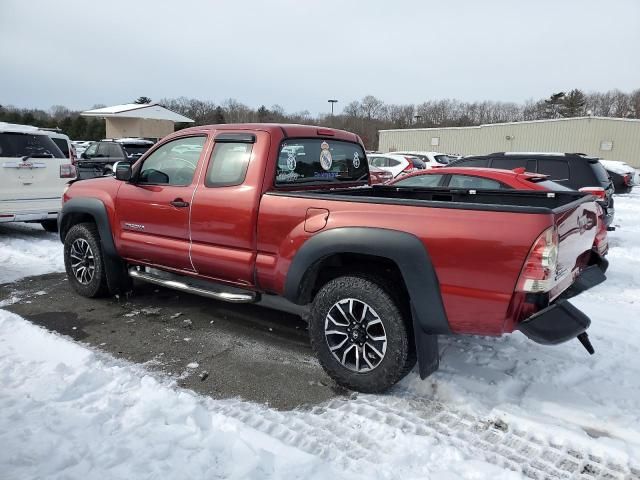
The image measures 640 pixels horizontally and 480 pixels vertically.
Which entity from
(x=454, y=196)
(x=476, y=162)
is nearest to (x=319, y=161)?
(x=454, y=196)

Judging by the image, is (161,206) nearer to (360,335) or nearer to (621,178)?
(360,335)

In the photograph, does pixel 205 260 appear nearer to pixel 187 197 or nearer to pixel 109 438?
pixel 187 197

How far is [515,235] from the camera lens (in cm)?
271

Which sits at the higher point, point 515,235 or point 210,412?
point 515,235

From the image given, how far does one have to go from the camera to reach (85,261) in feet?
17.5

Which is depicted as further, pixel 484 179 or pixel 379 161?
pixel 379 161

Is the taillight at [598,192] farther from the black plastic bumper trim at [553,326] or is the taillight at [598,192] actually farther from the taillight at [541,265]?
the taillight at [541,265]

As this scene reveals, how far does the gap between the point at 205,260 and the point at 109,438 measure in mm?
1707

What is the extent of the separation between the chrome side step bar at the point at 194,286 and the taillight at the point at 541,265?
2217 mm

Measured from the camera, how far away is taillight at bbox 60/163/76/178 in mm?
8398

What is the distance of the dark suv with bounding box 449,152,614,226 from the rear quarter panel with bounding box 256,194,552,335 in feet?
19.7

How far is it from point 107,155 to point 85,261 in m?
11.3

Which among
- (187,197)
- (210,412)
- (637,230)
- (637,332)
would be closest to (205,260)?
(187,197)

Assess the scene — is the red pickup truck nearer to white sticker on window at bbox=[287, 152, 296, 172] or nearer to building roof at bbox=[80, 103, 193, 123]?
white sticker on window at bbox=[287, 152, 296, 172]
